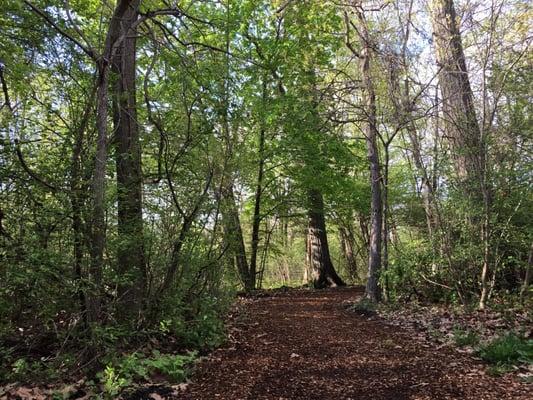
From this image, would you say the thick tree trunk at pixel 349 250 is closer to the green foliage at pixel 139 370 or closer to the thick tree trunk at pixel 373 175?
the thick tree trunk at pixel 373 175

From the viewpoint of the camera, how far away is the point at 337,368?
389 cm

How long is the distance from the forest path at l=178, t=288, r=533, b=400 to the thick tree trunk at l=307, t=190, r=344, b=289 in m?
6.42

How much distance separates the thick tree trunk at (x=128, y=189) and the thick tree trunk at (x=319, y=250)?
27.6 feet

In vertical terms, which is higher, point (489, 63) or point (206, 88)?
point (489, 63)

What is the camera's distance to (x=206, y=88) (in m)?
4.55

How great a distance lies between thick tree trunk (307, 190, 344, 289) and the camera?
12.3 meters

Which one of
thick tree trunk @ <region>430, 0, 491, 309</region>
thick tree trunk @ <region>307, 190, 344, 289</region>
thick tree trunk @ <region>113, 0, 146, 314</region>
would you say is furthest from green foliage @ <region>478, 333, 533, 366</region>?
thick tree trunk @ <region>307, 190, 344, 289</region>

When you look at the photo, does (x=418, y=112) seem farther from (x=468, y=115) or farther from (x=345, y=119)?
(x=345, y=119)

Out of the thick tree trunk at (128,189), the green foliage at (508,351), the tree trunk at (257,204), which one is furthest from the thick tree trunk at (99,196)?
the tree trunk at (257,204)

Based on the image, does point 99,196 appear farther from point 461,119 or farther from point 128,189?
point 461,119

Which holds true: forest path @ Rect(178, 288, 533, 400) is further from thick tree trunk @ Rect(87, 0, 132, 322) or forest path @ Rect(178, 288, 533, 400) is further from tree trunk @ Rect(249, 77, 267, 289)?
tree trunk @ Rect(249, 77, 267, 289)

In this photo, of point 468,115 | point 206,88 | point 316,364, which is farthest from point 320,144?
point 316,364

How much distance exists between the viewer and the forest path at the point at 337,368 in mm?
3246

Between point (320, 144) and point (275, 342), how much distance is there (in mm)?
6394
